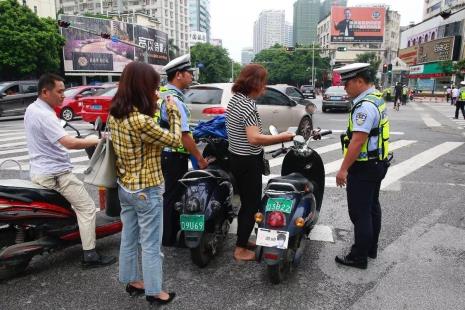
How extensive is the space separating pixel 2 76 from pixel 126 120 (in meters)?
32.7

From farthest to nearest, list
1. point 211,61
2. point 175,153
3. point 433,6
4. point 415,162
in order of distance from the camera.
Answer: point 433,6, point 211,61, point 415,162, point 175,153

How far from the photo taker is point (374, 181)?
338 centimetres

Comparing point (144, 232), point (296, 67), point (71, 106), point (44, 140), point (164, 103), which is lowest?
point (71, 106)

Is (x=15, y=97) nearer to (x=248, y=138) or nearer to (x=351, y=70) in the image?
(x=248, y=138)

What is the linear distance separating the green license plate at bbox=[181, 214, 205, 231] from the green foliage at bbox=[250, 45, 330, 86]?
81.6m

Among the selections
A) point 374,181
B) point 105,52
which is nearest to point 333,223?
point 374,181

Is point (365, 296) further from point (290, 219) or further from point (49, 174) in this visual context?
point (49, 174)

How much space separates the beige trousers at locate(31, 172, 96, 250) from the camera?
3.33m

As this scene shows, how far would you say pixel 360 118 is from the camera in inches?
A: 125

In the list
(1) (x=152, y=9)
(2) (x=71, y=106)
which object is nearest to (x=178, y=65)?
(2) (x=71, y=106)

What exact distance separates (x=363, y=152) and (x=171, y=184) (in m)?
1.79

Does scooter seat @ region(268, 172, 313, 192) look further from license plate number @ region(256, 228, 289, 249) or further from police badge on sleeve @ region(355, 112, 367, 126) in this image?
police badge on sleeve @ region(355, 112, 367, 126)

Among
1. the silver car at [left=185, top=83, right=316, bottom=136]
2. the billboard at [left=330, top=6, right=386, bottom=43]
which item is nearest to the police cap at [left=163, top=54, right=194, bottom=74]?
the silver car at [left=185, top=83, right=316, bottom=136]

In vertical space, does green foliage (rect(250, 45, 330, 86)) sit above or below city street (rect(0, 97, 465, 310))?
above
